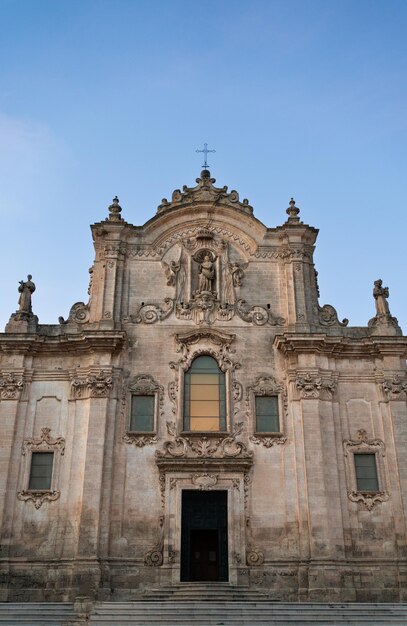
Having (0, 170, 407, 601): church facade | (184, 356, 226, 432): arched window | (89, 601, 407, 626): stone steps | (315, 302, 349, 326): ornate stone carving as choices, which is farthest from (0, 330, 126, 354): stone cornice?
(89, 601, 407, 626): stone steps

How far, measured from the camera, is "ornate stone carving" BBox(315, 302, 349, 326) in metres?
23.0

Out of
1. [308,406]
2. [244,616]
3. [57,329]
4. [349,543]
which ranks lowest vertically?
[244,616]

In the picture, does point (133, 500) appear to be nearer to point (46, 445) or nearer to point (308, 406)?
point (46, 445)

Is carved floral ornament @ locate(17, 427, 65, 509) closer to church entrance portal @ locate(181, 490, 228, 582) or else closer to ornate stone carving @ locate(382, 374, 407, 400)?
church entrance portal @ locate(181, 490, 228, 582)

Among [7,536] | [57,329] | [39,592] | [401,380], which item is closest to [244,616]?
[39,592]

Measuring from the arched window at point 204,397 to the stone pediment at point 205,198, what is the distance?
5842mm

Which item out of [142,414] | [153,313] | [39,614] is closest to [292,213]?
[153,313]

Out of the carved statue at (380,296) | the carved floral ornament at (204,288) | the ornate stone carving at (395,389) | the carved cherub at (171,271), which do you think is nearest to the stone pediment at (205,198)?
the carved floral ornament at (204,288)

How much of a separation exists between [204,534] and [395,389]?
7.53 m

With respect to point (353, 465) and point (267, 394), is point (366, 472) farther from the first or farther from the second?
point (267, 394)

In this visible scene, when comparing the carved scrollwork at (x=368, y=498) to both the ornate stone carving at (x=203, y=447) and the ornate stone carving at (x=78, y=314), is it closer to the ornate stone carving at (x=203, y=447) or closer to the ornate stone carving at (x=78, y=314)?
the ornate stone carving at (x=203, y=447)

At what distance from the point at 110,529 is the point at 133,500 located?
105 centimetres

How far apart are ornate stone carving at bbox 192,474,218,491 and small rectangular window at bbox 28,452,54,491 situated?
4.45 m

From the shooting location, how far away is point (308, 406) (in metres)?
21.0
